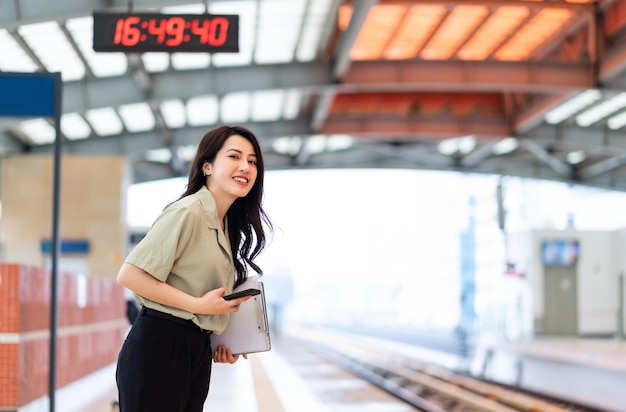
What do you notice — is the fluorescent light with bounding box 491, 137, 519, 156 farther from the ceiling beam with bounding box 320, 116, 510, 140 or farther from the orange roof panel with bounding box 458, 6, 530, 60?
the orange roof panel with bounding box 458, 6, 530, 60

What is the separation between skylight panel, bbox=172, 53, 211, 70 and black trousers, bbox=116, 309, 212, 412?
21.1m

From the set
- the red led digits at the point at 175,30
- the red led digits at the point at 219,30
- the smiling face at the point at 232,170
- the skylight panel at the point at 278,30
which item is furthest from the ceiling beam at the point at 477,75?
the smiling face at the point at 232,170

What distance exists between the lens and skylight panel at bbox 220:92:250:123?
2895 cm

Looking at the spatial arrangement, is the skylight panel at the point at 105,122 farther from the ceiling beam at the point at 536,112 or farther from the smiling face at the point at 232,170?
the smiling face at the point at 232,170

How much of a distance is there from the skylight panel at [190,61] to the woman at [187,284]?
68.6 feet

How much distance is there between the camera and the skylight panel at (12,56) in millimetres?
18934

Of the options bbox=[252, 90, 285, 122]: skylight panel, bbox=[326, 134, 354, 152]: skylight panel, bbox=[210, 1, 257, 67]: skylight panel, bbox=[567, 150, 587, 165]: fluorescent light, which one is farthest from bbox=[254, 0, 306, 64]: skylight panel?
bbox=[567, 150, 587, 165]: fluorescent light

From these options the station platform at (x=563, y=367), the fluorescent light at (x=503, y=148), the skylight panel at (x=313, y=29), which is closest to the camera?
the station platform at (x=563, y=367)

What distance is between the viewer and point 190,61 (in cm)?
2375

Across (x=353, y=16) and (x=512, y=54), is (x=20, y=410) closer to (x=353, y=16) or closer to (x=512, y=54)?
(x=353, y=16)

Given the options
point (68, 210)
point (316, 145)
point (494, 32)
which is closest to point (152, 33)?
point (494, 32)

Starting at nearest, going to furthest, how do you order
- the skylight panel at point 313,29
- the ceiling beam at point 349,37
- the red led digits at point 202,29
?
the red led digits at point 202,29 → the ceiling beam at point 349,37 → the skylight panel at point 313,29

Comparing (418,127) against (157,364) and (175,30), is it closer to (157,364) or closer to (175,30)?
(175,30)

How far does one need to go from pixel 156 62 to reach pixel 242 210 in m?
21.4
